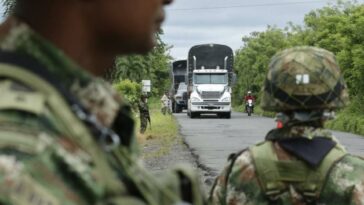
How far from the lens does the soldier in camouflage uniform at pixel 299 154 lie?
9.92ft

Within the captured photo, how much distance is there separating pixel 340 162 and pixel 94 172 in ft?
6.67

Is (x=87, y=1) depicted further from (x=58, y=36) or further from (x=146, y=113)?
(x=146, y=113)

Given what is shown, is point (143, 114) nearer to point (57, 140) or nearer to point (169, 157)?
point (169, 157)

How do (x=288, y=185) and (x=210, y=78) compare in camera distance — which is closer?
(x=288, y=185)

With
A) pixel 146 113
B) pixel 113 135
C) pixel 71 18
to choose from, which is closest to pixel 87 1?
pixel 71 18

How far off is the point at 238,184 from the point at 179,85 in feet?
156

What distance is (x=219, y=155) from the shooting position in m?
15.8

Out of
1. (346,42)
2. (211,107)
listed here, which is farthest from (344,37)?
(211,107)

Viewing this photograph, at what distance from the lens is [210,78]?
121ft

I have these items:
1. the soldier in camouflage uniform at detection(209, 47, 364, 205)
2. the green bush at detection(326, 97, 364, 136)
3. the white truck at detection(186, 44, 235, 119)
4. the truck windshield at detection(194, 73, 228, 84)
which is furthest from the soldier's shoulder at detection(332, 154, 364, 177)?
the truck windshield at detection(194, 73, 228, 84)

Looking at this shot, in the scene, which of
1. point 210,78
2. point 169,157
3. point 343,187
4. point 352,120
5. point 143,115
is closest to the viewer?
point 343,187

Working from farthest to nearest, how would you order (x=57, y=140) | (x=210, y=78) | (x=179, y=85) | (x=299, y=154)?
(x=179, y=85)
(x=210, y=78)
(x=299, y=154)
(x=57, y=140)

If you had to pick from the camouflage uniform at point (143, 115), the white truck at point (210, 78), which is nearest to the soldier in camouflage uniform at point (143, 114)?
the camouflage uniform at point (143, 115)

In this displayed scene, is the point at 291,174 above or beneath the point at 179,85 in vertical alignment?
beneath
